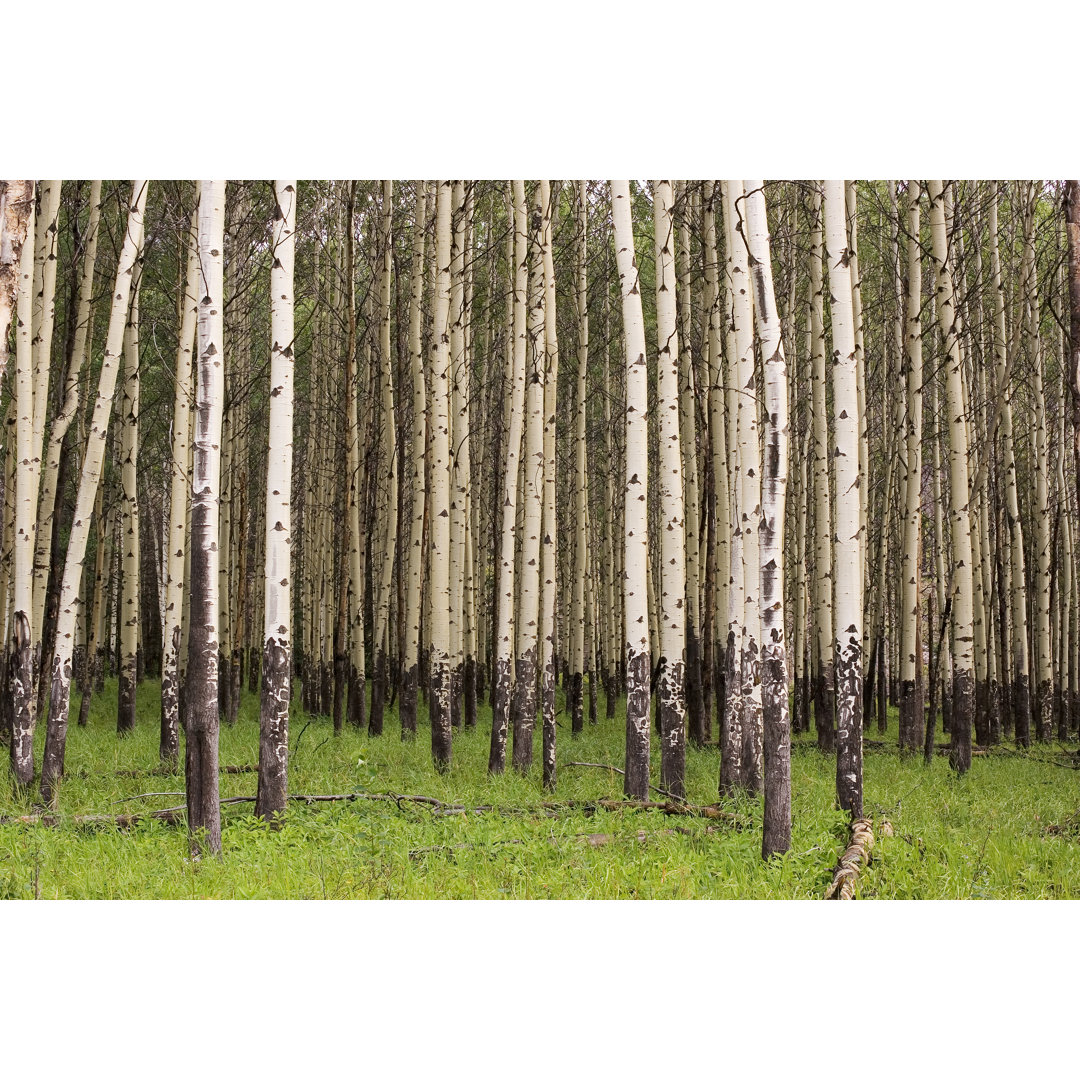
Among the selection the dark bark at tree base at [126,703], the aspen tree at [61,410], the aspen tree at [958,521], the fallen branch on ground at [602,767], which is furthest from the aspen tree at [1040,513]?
the dark bark at tree base at [126,703]

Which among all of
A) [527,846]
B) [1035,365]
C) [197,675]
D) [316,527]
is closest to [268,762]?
[197,675]

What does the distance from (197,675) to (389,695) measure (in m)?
13.8

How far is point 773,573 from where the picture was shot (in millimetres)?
5410

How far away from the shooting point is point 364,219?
1589cm

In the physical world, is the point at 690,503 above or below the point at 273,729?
above

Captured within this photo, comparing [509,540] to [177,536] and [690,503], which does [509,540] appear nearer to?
[690,503]

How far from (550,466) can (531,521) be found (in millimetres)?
760

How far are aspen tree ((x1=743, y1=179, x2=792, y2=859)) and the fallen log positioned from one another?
15.4 inches

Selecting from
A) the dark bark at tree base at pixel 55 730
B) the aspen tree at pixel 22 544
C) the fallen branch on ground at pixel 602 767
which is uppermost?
the aspen tree at pixel 22 544

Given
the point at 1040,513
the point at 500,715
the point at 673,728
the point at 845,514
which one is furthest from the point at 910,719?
the point at 845,514

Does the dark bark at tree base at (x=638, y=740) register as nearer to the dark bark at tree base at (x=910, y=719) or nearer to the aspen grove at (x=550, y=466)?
the aspen grove at (x=550, y=466)

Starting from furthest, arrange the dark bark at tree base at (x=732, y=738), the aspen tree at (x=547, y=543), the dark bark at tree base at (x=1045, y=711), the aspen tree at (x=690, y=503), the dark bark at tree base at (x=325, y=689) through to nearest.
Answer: the dark bark at tree base at (x=325, y=689)
the dark bark at tree base at (x=1045, y=711)
the aspen tree at (x=690, y=503)
the aspen tree at (x=547, y=543)
the dark bark at tree base at (x=732, y=738)

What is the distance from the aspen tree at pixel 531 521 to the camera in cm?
895

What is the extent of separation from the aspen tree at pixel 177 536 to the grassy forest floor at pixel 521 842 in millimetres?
513
